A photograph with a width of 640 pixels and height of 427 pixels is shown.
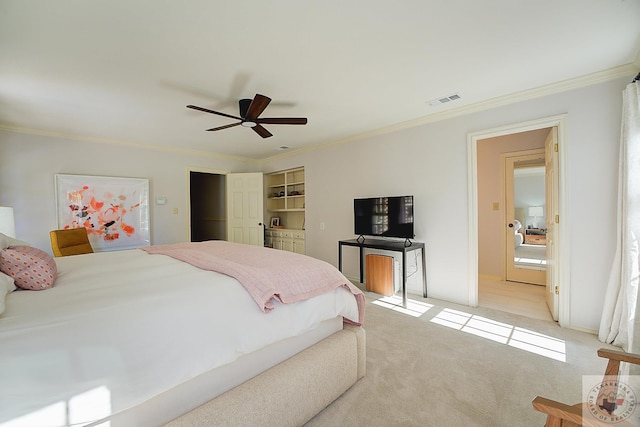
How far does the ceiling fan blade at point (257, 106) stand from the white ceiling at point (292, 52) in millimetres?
211

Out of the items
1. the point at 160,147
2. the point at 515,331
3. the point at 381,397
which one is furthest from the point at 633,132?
the point at 160,147

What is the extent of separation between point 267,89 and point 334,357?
247cm

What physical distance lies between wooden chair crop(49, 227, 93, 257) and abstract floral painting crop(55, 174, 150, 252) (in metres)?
0.52

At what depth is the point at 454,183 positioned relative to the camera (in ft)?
11.0

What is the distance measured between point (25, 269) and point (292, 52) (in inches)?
83.8

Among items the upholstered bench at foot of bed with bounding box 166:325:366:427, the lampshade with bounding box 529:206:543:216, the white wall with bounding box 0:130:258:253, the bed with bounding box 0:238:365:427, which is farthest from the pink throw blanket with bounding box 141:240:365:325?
the lampshade with bounding box 529:206:543:216

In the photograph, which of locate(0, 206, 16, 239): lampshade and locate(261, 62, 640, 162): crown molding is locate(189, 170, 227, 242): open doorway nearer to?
locate(0, 206, 16, 239): lampshade

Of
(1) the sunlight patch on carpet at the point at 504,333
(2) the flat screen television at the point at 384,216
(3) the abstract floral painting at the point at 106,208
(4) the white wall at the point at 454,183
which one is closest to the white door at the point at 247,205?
(4) the white wall at the point at 454,183

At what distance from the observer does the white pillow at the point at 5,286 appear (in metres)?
1.06

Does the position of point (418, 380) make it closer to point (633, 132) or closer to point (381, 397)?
point (381, 397)

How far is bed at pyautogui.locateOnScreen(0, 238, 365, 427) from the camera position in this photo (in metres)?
0.88

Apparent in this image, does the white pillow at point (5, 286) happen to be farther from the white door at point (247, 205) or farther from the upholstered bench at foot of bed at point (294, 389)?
the white door at point (247, 205)

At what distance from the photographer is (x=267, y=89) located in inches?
106

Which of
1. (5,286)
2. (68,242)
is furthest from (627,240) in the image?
(68,242)
